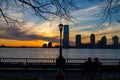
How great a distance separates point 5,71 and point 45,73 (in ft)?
11.4

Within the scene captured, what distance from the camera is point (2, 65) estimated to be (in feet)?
93.7

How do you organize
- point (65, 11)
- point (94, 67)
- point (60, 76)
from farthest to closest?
point (94, 67) → point (60, 76) → point (65, 11)

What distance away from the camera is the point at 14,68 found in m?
28.0

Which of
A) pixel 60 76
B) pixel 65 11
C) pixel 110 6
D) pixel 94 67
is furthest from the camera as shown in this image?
pixel 94 67

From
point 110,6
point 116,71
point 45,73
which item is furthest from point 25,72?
point 110,6

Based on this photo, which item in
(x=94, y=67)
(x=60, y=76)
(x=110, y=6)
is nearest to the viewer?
(x=110, y=6)

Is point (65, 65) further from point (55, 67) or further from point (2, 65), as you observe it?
point (2, 65)

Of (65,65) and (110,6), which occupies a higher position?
Answer: (110,6)

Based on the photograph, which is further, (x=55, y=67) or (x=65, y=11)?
Result: (x=55, y=67)

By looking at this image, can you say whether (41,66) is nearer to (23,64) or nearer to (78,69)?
(23,64)

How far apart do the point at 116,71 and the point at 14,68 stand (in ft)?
30.5

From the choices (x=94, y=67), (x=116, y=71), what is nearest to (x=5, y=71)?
(x=94, y=67)

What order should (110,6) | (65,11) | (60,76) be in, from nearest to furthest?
(65,11)
(110,6)
(60,76)

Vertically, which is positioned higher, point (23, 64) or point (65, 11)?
point (65, 11)
